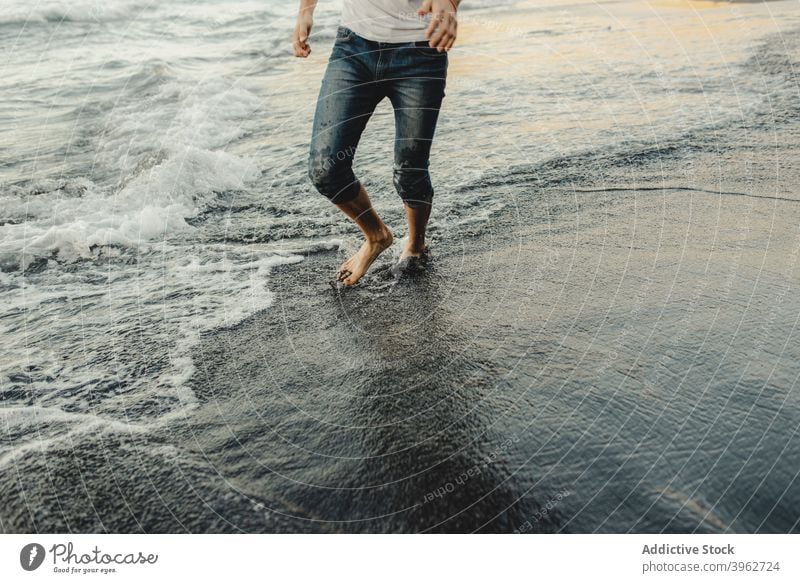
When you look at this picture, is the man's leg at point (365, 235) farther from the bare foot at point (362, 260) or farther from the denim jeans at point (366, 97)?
the denim jeans at point (366, 97)

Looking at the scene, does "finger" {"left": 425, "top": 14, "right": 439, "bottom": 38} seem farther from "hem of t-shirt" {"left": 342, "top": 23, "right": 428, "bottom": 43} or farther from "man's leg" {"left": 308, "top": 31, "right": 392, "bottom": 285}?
"man's leg" {"left": 308, "top": 31, "right": 392, "bottom": 285}

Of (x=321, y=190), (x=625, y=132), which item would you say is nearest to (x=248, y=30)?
(x=625, y=132)

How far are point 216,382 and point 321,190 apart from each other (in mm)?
1105

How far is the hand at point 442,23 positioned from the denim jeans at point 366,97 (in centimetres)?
39

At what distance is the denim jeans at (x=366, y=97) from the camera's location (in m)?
3.12

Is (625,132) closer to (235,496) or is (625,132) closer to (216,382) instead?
(216,382)

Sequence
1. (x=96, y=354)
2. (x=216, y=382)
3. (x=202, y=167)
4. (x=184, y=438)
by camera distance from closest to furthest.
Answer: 1. (x=184, y=438)
2. (x=216, y=382)
3. (x=96, y=354)
4. (x=202, y=167)

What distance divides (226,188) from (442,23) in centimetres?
290

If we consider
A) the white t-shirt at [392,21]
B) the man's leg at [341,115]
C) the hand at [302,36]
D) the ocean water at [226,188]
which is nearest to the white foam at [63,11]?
the ocean water at [226,188]

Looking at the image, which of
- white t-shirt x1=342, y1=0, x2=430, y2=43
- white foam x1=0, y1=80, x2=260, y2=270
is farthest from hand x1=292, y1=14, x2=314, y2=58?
white foam x1=0, y1=80, x2=260, y2=270

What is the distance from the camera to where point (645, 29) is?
10305mm

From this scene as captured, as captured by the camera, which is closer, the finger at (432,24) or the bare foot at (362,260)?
the finger at (432,24)

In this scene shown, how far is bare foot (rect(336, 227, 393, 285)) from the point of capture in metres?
3.52

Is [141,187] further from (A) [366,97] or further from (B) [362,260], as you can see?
(A) [366,97]
